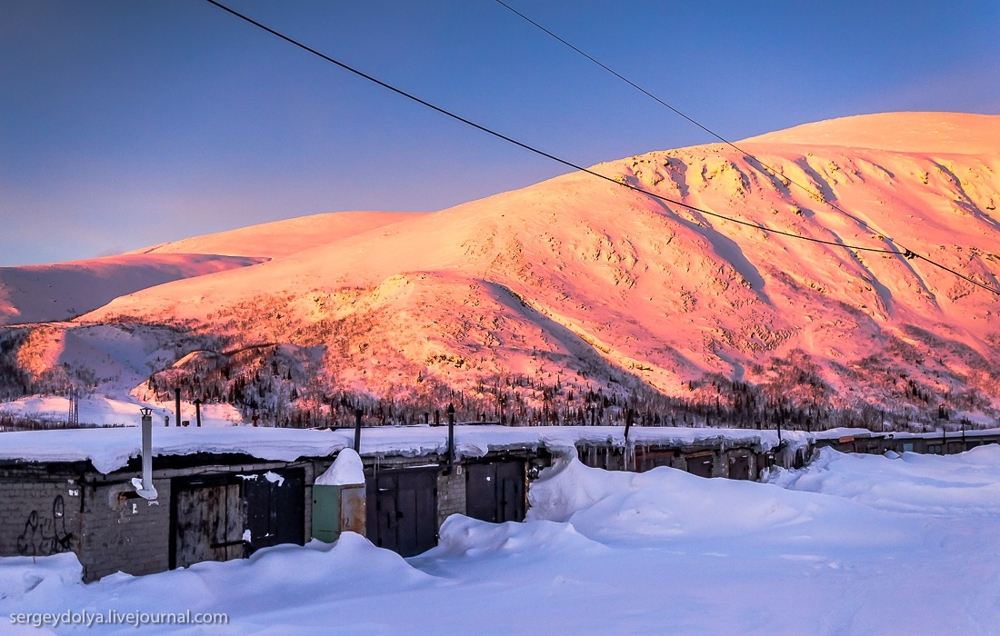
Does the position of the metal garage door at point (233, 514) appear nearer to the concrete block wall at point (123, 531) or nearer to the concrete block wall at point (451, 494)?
the concrete block wall at point (123, 531)

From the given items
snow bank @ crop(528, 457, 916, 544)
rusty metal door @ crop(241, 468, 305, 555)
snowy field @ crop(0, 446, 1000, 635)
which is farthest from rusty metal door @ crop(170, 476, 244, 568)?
snow bank @ crop(528, 457, 916, 544)

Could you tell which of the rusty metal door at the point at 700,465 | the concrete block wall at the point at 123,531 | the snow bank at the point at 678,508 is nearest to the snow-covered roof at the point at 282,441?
the concrete block wall at the point at 123,531

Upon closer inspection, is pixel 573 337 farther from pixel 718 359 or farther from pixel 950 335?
pixel 950 335

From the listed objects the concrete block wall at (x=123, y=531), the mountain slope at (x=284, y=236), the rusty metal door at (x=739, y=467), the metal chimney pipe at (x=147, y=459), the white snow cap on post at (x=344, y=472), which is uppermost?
the mountain slope at (x=284, y=236)

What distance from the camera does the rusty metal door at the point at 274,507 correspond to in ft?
46.4

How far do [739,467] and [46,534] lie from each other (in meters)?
19.7

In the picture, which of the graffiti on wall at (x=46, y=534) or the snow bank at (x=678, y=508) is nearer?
the graffiti on wall at (x=46, y=534)

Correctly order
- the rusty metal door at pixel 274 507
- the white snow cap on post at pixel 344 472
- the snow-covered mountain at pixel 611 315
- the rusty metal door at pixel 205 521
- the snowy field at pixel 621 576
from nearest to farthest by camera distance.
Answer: the snowy field at pixel 621 576
the rusty metal door at pixel 205 521
the rusty metal door at pixel 274 507
the white snow cap on post at pixel 344 472
the snow-covered mountain at pixel 611 315

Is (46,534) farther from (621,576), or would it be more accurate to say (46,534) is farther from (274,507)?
(621,576)

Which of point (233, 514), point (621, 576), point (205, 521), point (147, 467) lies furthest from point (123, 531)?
point (621, 576)

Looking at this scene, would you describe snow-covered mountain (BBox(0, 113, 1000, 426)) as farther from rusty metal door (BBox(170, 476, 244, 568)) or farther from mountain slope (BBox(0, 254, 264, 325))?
mountain slope (BBox(0, 254, 264, 325))

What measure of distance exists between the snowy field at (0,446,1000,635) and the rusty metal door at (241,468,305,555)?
61 centimetres

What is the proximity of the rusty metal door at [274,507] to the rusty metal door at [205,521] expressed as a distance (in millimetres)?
227

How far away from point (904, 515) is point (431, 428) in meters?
10.9
